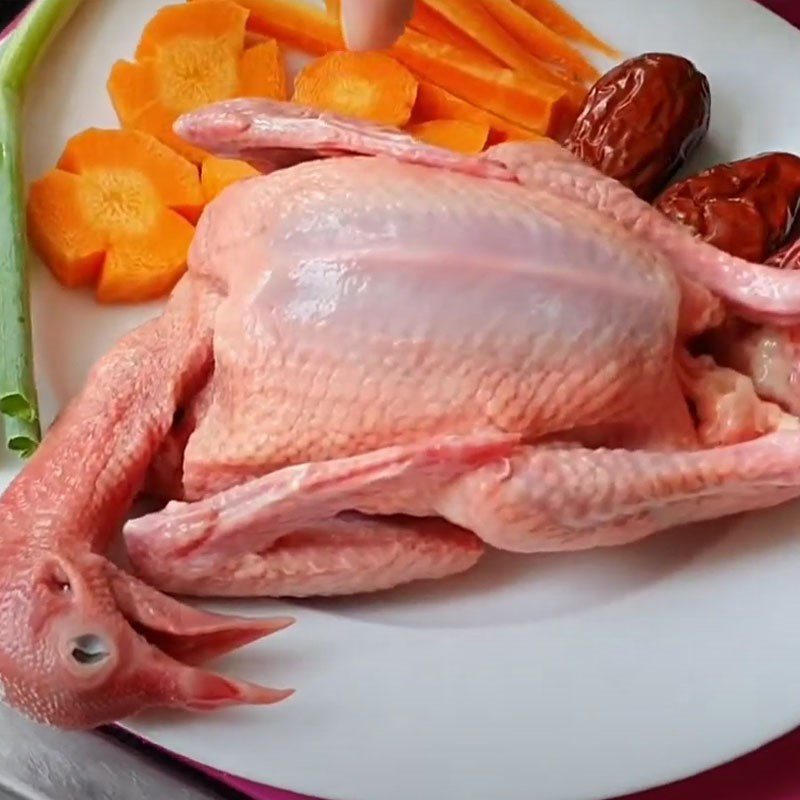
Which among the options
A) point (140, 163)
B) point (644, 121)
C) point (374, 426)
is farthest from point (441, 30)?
point (374, 426)

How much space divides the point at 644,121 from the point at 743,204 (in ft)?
0.48

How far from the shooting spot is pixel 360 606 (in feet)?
3.85

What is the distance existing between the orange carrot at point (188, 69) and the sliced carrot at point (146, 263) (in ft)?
0.41

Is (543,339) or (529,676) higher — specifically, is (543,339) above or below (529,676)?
above

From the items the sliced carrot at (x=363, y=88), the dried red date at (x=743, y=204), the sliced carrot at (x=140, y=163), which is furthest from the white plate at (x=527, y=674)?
the sliced carrot at (x=363, y=88)

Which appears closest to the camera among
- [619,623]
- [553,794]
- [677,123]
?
[553,794]

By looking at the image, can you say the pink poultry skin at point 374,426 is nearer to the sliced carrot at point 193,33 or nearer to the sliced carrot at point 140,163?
the sliced carrot at point 140,163

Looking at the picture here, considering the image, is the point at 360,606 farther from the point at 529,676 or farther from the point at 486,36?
the point at 486,36

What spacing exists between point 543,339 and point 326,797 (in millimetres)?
432

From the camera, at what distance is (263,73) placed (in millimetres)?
Result: 1458

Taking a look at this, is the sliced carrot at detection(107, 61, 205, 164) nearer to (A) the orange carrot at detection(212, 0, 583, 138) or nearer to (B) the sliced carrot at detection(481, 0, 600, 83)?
(A) the orange carrot at detection(212, 0, 583, 138)

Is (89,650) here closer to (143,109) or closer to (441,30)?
(143,109)

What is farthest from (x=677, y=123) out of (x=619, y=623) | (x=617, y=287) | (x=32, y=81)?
(x=32, y=81)

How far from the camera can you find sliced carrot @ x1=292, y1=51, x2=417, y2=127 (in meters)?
1.43
